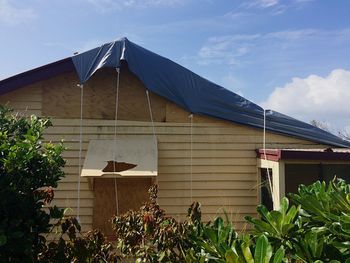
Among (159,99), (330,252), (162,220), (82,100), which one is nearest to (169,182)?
(159,99)

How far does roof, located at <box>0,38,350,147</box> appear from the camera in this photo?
816 cm

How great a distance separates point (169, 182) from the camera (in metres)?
8.34

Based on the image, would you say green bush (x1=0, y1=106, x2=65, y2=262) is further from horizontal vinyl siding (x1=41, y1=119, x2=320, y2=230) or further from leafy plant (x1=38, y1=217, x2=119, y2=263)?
horizontal vinyl siding (x1=41, y1=119, x2=320, y2=230)

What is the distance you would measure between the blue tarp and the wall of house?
202 millimetres

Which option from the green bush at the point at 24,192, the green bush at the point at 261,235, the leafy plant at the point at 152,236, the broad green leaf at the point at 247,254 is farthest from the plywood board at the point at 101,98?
the broad green leaf at the point at 247,254

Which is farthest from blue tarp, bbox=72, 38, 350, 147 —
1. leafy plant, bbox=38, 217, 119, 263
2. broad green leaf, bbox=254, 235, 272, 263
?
broad green leaf, bbox=254, 235, 272, 263

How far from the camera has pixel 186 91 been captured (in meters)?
8.73

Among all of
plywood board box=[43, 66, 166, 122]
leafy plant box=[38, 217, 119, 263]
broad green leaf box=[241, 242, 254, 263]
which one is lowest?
leafy plant box=[38, 217, 119, 263]

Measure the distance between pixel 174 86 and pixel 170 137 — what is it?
110 cm

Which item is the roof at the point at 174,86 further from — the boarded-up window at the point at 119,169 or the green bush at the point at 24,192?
the green bush at the point at 24,192

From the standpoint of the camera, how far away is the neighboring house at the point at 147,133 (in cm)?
818

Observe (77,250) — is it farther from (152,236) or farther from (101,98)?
(101,98)

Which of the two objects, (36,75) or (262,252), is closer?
(262,252)

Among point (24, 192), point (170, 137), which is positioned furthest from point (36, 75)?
point (24, 192)
